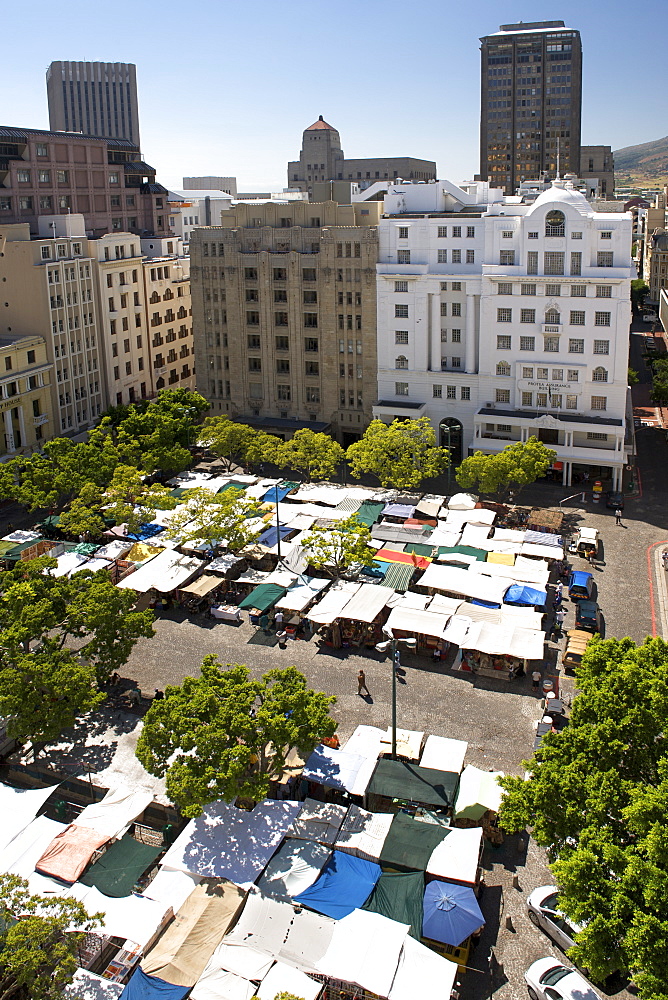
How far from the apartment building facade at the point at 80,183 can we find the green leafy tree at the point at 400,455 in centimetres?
4730

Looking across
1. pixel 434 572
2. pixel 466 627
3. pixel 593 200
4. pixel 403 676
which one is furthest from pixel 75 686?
pixel 593 200

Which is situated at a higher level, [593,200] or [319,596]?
[593,200]

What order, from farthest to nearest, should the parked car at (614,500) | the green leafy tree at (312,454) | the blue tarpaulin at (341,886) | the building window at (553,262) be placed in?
the building window at (553,262) → the green leafy tree at (312,454) → the parked car at (614,500) → the blue tarpaulin at (341,886)

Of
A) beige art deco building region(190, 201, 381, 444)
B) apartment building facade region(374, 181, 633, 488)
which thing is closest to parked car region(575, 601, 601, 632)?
apartment building facade region(374, 181, 633, 488)

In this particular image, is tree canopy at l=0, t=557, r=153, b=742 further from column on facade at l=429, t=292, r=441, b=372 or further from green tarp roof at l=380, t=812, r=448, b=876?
column on facade at l=429, t=292, r=441, b=372

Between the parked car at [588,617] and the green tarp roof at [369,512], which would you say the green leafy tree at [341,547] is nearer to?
the green tarp roof at [369,512]

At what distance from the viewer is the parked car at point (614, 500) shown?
74312 millimetres

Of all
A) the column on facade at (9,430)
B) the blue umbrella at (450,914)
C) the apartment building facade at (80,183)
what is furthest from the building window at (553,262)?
the blue umbrella at (450,914)

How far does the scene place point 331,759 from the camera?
4066 centimetres

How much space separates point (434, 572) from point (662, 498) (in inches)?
1153

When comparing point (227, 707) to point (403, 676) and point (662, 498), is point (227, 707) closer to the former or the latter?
point (403, 676)

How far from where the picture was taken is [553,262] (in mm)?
80188

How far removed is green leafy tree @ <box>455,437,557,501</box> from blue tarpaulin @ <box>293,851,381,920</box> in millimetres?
40089

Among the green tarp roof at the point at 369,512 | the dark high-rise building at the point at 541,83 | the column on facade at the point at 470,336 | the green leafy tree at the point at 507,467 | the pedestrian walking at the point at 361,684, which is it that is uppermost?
the dark high-rise building at the point at 541,83
